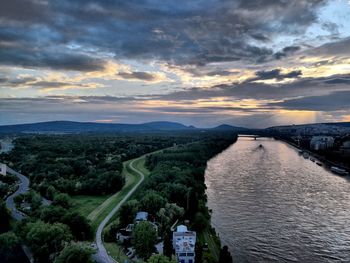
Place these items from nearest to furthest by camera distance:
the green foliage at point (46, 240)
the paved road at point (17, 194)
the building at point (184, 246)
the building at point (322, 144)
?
the building at point (184, 246)
the green foliage at point (46, 240)
the paved road at point (17, 194)
the building at point (322, 144)

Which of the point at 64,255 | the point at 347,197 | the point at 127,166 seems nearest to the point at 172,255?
the point at 64,255

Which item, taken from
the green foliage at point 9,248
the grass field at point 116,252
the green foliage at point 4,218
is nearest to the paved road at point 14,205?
the green foliage at point 9,248

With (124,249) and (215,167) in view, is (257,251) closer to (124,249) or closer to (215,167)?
(124,249)

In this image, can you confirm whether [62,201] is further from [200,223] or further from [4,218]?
[200,223]

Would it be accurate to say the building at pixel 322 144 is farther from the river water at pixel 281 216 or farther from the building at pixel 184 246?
the building at pixel 184 246

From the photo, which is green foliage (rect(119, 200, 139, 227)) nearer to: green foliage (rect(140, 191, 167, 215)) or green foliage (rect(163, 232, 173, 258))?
green foliage (rect(140, 191, 167, 215))

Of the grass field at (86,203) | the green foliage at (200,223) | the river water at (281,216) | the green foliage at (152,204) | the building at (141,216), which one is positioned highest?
the green foliage at (152,204)

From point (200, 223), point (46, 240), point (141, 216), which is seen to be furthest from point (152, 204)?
point (46, 240)

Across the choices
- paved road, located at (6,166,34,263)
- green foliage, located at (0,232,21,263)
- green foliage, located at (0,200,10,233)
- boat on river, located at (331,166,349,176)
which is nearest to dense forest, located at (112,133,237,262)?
paved road, located at (6,166,34,263)
